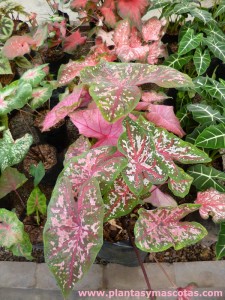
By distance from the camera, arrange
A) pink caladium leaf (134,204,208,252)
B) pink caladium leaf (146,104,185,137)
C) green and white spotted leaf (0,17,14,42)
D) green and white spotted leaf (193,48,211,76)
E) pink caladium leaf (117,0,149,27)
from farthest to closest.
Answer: green and white spotted leaf (0,17,14,42) → green and white spotted leaf (193,48,211,76) → pink caladium leaf (117,0,149,27) → pink caladium leaf (146,104,185,137) → pink caladium leaf (134,204,208,252)

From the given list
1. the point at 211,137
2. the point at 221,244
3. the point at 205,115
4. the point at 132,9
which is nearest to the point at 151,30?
the point at 132,9

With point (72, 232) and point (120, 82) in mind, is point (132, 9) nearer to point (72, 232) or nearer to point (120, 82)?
point (120, 82)

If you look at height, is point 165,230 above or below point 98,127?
below

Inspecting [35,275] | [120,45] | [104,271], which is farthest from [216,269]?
[120,45]

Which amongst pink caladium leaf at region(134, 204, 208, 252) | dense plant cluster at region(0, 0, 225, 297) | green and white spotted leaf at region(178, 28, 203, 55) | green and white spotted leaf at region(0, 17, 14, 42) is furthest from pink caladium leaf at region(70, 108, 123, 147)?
green and white spotted leaf at region(0, 17, 14, 42)

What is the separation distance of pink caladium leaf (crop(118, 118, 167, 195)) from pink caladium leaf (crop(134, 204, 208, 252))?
0.33 feet

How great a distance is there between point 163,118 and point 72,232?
508mm

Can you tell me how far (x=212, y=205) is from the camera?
3.53ft

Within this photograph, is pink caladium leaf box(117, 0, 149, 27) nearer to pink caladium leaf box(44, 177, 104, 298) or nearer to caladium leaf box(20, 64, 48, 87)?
caladium leaf box(20, 64, 48, 87)

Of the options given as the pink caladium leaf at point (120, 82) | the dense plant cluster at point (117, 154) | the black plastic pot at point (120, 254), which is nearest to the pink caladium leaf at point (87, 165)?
the dense plant cluster at point (117, 154)

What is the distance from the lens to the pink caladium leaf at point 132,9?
1531 mm

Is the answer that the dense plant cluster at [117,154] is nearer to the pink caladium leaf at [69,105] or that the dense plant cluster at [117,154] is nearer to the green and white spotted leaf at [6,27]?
the pink caladium leaf at [69,105]

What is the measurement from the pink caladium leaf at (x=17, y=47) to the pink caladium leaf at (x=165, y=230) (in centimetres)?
95

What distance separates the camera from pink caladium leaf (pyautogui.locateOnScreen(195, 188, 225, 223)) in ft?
3.46
